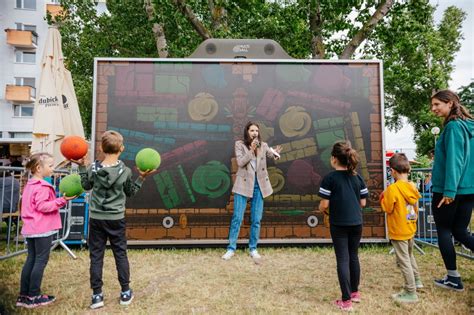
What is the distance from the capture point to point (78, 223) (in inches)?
233

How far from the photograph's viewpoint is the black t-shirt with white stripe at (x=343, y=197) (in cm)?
331

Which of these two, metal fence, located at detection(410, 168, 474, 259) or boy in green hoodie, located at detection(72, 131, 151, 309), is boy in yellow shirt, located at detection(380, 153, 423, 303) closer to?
boy in green hoodie, located at detection(72, 131, 151, 309)

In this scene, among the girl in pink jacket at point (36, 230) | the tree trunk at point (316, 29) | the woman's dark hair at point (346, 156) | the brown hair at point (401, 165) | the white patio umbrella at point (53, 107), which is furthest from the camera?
the tree trunk at point (316, 29)

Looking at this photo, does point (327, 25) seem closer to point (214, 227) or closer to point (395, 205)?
point (214, 227)

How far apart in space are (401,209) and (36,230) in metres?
3.43

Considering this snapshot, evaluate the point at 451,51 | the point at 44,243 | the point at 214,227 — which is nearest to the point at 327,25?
the point at 214,227

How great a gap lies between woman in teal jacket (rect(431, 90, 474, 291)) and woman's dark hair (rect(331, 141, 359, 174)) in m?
0.95

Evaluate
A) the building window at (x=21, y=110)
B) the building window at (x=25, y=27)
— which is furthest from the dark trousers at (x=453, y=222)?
the building window at (x=25, y=27)

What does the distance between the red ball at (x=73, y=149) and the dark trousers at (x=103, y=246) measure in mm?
611

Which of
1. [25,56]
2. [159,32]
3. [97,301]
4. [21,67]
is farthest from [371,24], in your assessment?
[25,56]

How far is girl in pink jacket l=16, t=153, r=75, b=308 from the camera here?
3.45 metres

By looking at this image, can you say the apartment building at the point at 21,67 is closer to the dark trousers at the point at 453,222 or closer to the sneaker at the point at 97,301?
the sneaker at the point at 97,301

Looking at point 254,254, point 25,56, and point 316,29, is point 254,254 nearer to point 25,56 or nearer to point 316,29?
point 316,29

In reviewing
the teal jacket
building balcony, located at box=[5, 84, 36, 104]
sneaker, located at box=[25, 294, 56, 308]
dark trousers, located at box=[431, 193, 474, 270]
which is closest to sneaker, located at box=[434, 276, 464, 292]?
dark trousers, located at box=[431, 193, 474, 270]
